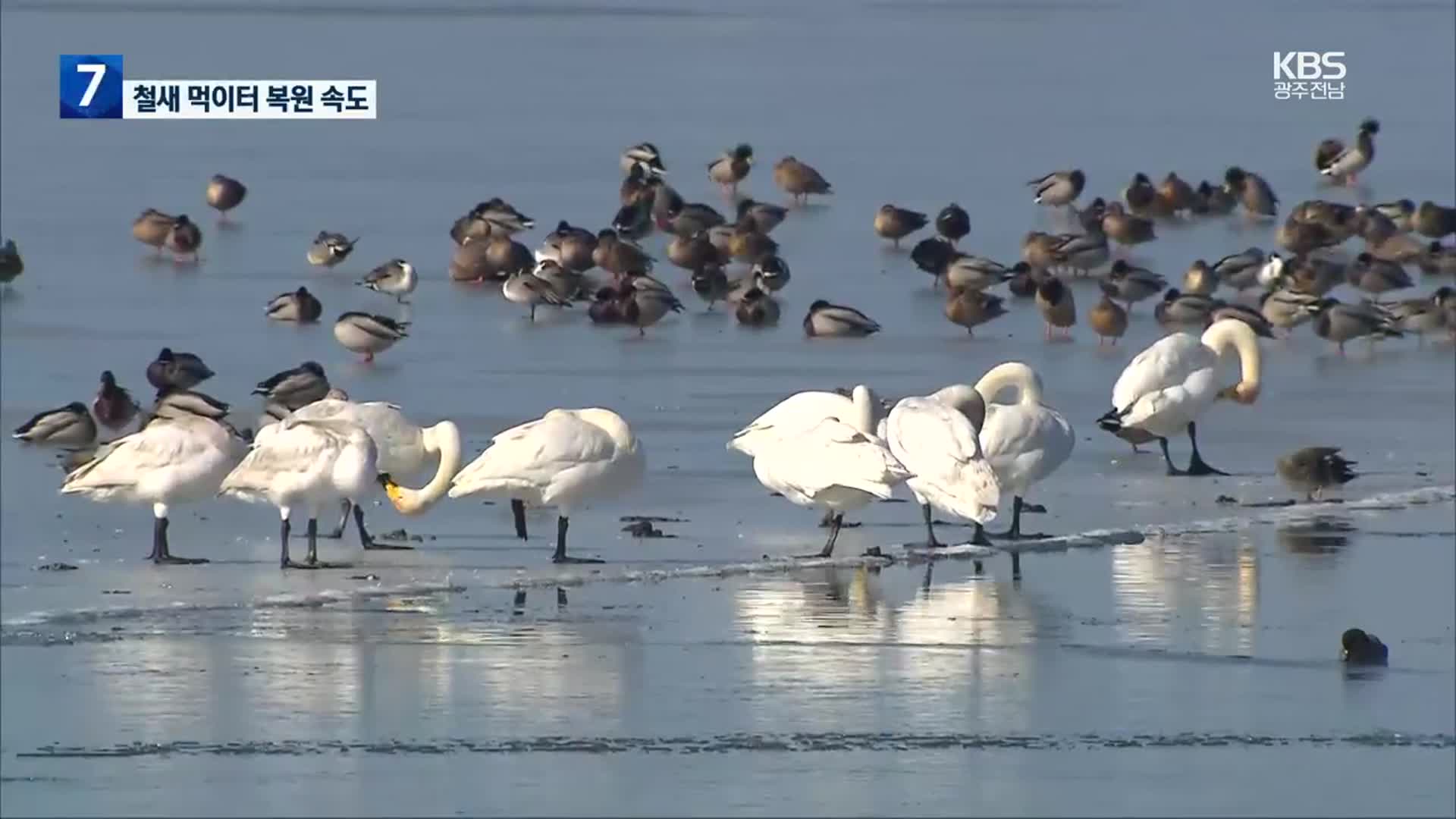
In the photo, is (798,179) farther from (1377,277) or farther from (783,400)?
(783,400)

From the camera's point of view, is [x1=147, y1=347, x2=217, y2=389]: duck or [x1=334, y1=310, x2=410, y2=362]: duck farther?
[x1=334, y1=310, x2=410, y2=362]: duck

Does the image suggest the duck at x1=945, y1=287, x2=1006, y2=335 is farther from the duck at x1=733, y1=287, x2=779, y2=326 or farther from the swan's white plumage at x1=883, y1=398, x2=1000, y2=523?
the swan's white plumage at x1=883, y1=398, x2=1000, y2=523

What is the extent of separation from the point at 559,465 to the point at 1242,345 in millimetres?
4939

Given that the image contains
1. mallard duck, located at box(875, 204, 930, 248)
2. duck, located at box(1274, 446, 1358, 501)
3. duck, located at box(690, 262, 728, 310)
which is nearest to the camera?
duck, located at box(1274, 446, 1358, 501)

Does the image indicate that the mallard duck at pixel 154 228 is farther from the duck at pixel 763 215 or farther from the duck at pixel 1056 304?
the duck at pixel 1056 304

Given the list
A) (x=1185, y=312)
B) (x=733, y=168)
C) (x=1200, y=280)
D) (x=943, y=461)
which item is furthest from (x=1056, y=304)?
(x=733, y=168)

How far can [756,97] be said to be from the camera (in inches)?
1531

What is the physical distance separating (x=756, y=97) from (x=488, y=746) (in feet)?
98.9

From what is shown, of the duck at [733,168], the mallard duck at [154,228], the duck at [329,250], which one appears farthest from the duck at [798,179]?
the mallard duck at [154,228]

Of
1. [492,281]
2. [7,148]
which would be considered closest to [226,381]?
[492,281]

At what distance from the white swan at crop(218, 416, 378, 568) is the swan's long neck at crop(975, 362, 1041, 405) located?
Answer: 3.14 metres

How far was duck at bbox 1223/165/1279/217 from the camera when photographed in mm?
28797

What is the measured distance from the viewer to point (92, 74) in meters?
33.0

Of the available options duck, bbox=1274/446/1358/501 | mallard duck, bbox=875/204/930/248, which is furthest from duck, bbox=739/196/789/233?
duck, bbox=1274/446/1358/501
